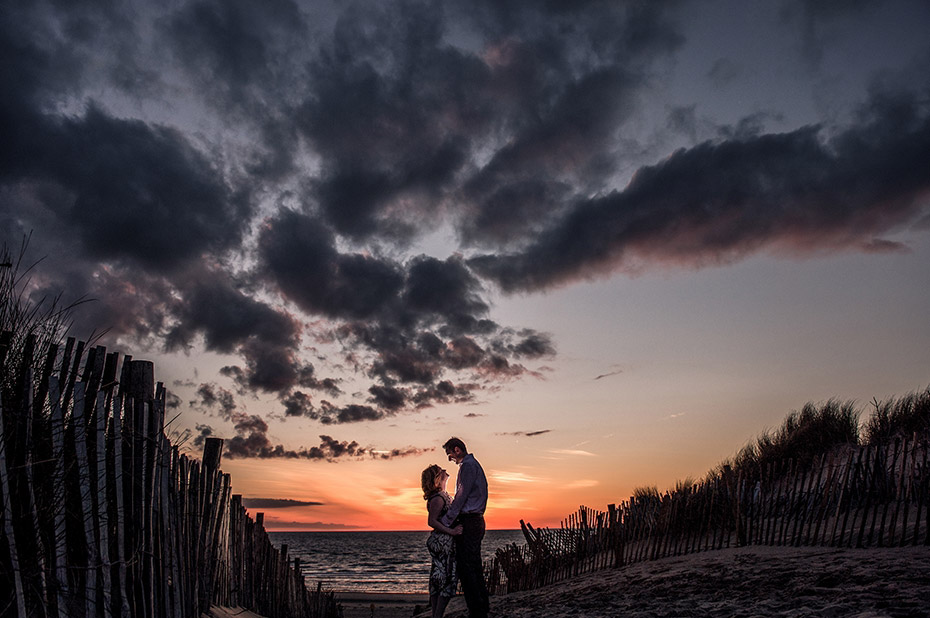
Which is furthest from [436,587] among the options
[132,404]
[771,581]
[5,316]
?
[5,316]

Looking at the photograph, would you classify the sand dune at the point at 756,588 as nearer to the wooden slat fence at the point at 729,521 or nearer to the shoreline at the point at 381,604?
the wooden slat fence at the point at 729,521

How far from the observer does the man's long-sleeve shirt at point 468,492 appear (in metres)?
5.98

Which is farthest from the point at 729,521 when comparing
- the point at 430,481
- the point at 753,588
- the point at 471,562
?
the point at 430,481

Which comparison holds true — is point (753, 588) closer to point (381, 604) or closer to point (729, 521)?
point (729, 521)

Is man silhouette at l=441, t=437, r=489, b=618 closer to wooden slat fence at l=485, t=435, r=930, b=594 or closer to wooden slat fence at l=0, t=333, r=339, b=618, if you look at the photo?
wooden slat fence at l=0, t=333, r=339, b=618

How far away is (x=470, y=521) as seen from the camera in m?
6.05

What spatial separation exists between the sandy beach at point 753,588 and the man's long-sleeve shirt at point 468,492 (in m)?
1.73

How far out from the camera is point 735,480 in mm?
9789

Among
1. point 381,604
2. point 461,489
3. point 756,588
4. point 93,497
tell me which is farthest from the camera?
point 381,604

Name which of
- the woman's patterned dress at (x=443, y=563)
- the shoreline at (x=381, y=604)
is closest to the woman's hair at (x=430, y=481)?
the woman's patterned dress at (x=443, y=563)

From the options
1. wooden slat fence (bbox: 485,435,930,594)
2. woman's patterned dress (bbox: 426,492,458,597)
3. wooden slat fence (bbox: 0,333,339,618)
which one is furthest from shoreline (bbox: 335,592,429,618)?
wooden slat fence (bbox: 0,333,339,618)

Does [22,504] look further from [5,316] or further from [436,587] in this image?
[436,587]

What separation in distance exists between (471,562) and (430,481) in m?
0.90

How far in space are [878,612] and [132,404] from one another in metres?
5.28
